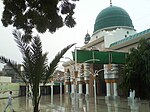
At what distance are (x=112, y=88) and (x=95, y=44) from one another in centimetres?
1110

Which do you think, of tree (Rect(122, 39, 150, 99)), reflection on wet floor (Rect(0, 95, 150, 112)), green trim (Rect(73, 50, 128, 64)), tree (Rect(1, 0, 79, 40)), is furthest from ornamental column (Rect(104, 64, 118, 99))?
tree (Rect(1, 0, 79, 40))

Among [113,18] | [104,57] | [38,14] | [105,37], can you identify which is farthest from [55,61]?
[113,18]

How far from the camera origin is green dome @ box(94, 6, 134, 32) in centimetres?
4453

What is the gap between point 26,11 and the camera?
26.4ft

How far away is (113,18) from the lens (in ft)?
146

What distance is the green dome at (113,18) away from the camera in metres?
44.5

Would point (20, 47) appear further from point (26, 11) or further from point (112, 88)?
point (112, 88)

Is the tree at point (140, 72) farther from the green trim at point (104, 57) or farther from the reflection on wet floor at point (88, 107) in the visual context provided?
the green trim at point (104, 57)

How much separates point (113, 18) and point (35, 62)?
36.7 meters

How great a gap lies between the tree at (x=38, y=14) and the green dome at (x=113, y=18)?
3695cm

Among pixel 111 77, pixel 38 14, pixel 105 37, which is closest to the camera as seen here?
pixel 38 14

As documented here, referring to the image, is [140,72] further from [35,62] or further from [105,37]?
[105,37]

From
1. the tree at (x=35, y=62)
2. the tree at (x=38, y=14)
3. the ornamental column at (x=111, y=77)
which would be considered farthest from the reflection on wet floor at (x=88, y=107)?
the tree at (x=38, y=14)

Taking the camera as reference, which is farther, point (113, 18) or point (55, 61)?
point (113, 18)
